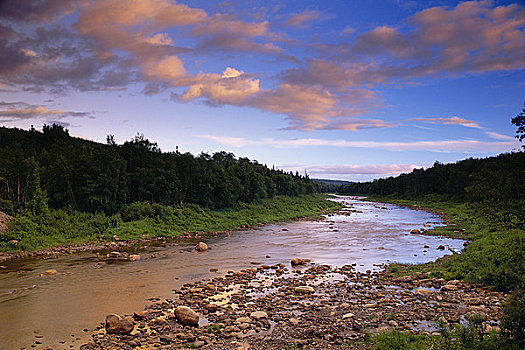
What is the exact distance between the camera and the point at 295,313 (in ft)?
47.2

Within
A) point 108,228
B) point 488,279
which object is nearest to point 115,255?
point 108,228

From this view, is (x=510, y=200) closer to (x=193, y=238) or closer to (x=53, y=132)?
(x=193, y=238)

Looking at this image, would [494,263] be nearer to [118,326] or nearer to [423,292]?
[423,292]

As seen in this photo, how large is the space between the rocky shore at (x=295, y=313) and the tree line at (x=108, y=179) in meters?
28.2

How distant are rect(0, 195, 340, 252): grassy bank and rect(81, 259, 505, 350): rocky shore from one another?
Answer: 20444 mm

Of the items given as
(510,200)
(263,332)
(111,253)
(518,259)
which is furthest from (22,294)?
(510,200)

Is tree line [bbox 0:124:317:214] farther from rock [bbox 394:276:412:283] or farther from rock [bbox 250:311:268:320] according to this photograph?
rock [bbox 394:276:412:283]

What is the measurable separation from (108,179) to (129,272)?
77.3 ft

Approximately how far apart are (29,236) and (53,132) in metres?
64.8

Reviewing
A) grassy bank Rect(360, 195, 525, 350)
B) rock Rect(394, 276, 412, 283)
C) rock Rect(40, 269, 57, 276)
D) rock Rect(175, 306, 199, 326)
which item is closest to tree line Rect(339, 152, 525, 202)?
grassy bank Rect(360, 195, 525, 350)

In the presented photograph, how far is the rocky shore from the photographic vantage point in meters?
11.7

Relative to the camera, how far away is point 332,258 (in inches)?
1092

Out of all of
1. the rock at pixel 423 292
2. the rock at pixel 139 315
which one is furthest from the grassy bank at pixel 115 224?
the rock at pixel 423 292

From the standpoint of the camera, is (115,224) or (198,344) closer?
(198,344)
